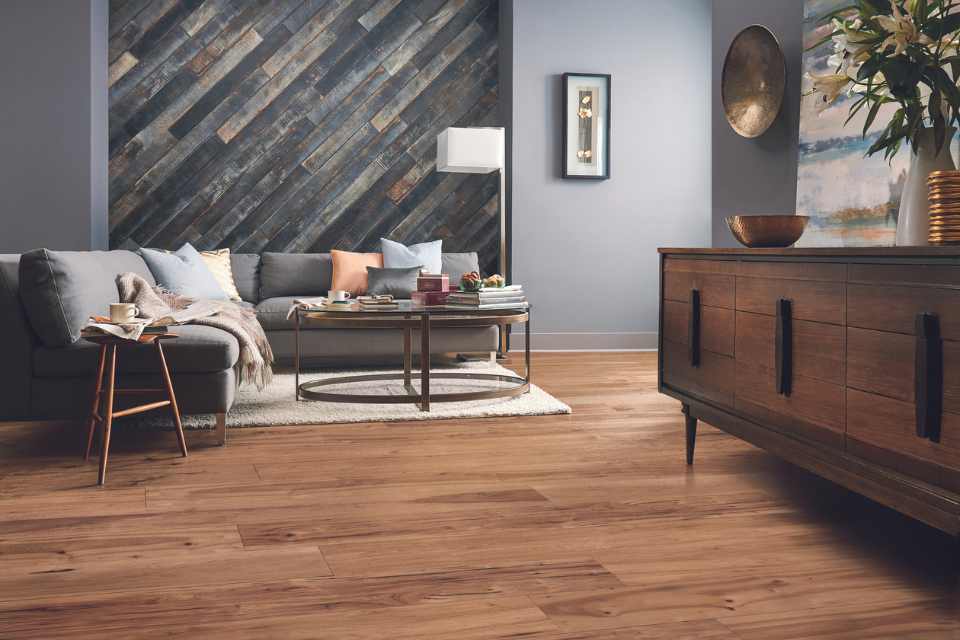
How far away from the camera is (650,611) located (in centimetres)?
181

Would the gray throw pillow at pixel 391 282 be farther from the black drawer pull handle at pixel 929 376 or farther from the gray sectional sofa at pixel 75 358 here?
the black drawer pull handle at pixel 929 376

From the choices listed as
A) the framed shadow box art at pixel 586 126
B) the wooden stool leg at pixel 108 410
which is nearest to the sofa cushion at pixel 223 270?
the framed shadow box art at pixel 586 126

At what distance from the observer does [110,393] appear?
115 inches

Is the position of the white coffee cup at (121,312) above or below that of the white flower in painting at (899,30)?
below

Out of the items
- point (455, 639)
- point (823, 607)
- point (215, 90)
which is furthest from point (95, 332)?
point (215, 90)

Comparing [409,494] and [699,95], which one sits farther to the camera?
[699,95]

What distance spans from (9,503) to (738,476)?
2.23 meters

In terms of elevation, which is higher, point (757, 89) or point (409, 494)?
point (757, 89)

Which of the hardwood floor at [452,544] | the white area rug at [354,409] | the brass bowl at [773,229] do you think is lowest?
the hardwood floor at [452,544]

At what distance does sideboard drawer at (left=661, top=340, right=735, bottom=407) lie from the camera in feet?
8.91

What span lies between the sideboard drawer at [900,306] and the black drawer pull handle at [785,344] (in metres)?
0.26

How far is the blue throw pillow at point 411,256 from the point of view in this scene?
5.90 meters

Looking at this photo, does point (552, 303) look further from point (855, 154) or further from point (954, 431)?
point (954, 431)

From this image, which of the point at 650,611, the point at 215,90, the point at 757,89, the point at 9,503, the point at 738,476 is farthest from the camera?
the point at 215,90
